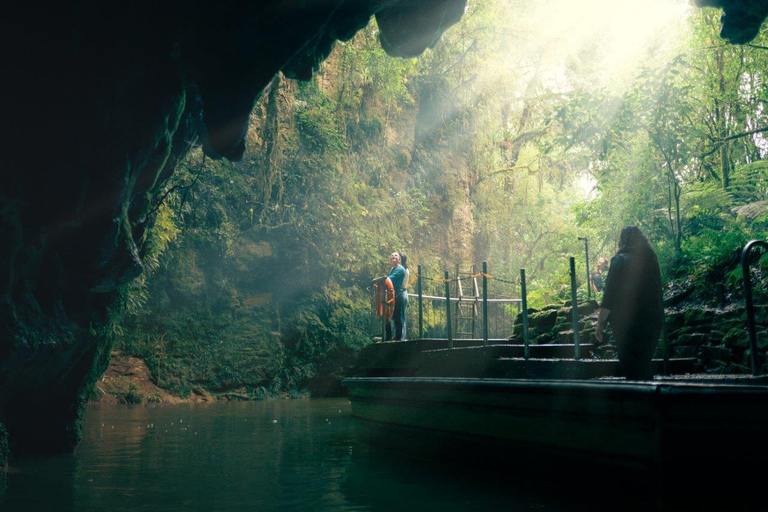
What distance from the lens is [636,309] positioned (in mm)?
6250

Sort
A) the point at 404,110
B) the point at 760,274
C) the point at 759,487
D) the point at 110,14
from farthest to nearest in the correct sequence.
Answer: the point at 404,110 → the point at 760,274 → the point at 110,14 → the point at 759,487

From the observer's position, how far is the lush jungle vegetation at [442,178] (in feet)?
51.9

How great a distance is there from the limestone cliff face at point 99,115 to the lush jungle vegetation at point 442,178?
360cm

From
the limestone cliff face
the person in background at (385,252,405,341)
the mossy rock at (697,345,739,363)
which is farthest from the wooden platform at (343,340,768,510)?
the limestone cliff face

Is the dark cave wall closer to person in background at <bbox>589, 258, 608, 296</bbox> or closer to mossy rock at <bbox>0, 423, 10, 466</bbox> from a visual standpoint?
mossy rock at <bbox>0, 423, 10, 466</bbox>

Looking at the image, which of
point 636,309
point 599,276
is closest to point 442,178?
point 599,276

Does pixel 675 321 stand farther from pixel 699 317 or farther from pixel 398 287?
pixel 398 287

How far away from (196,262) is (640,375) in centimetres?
1810

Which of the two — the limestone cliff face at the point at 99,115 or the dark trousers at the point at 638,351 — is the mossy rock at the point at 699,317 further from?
the limestone cliff face at the point at 99,115

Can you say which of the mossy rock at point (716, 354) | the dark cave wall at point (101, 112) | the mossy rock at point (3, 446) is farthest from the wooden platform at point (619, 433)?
the mossy rock at point (3, 446)

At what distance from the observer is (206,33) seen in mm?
8070

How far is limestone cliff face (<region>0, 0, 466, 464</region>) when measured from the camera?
741cm

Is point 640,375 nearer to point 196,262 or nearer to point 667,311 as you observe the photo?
point 667,311

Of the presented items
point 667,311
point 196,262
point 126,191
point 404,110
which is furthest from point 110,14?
point 404,110
